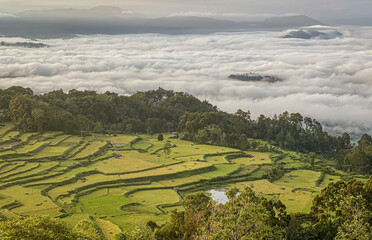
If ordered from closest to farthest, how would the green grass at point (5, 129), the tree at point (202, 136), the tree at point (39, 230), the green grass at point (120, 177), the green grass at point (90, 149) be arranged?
the tree at point (39, 230)
the green grass at point (120, 177)
the green grass at point (90, 149)
the green grass at point (5, 129)
the tree at point (202, 136)

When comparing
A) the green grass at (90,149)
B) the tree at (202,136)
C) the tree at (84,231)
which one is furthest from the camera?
the tree at (202,136)

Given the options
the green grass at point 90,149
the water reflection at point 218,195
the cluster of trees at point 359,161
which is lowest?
the cluster of trees at point 359,161

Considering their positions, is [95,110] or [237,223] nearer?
[237,223]

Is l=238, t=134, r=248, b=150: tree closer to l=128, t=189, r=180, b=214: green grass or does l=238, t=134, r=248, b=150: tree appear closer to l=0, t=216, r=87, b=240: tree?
l=128, t=189, r=180, b=214: green grass

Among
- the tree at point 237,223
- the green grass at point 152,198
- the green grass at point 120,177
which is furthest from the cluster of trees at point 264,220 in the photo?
the green grass at point 152,198

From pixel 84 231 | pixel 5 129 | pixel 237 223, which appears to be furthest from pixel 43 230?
pixel 5 129

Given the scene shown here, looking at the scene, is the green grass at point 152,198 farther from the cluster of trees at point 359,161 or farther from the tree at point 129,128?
the tree at point 129,128

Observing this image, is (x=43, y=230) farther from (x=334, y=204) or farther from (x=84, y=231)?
(x=334, y=204)

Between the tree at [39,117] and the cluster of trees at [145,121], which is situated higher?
the tree at [39,117]
